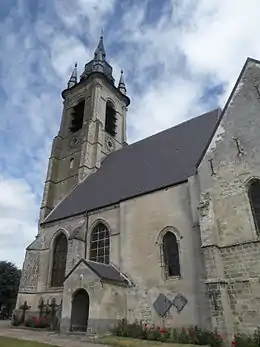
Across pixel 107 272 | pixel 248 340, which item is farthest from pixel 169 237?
pixel 248 340

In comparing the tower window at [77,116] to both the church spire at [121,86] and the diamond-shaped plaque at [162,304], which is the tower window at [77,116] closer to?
the church spire at [121,86]

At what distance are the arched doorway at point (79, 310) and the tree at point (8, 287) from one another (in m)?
19.5

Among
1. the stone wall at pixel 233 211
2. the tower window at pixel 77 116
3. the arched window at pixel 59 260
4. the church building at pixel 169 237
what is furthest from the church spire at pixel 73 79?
the stone wall at pixel 233 211

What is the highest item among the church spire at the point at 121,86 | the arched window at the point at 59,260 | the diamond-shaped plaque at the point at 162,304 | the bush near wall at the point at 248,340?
the church spire at the point at 121,86

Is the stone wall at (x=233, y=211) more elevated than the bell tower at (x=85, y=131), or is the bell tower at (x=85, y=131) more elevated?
the bell tower at (x=85, y=131)

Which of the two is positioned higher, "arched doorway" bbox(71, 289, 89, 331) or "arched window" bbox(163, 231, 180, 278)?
"arched window" bbox(163, 231, 180, 278)

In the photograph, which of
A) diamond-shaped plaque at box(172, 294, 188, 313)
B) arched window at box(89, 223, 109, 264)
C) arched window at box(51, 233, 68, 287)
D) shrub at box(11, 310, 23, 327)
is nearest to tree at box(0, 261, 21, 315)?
shrub at box(11, 310, 23, 327)

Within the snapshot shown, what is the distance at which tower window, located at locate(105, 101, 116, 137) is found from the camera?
87.9ft

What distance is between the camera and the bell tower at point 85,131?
2259 centimetres

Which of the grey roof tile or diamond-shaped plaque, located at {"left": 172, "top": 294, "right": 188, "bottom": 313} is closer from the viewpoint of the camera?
diamond-shaped plaque, located at {"left": 172, "top": 294, "right": 188, "bottom": 313}

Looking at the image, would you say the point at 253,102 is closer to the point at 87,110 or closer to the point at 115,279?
the point at 115,279

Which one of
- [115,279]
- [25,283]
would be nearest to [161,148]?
[115,279]

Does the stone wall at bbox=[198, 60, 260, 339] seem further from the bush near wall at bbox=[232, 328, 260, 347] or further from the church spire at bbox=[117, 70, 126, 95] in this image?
the church spire at bbox=[117, 70, 126, 95]

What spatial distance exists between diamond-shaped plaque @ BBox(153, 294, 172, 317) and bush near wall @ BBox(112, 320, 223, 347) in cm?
60
